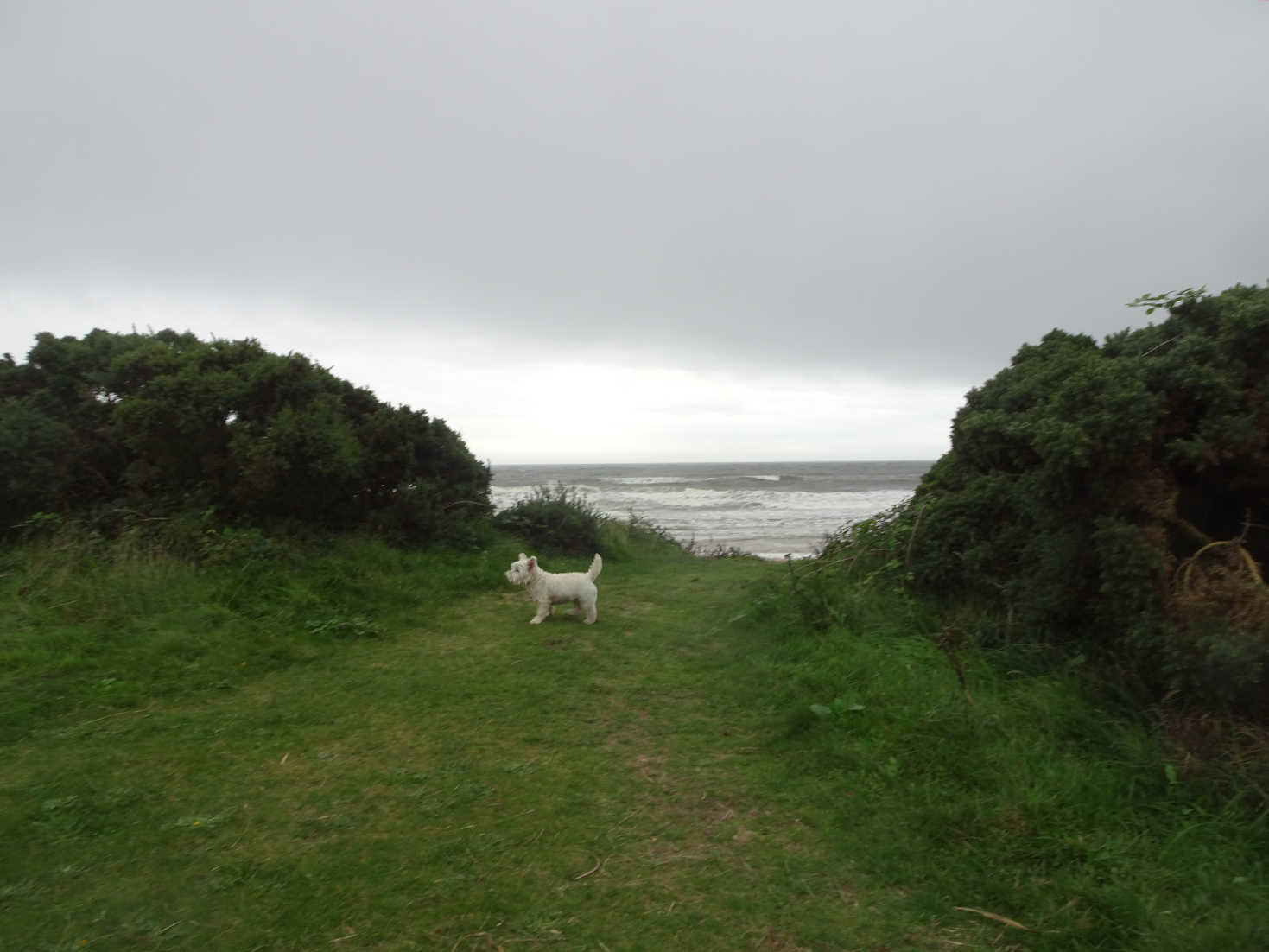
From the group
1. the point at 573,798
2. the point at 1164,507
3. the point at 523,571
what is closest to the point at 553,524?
the point at 523,571

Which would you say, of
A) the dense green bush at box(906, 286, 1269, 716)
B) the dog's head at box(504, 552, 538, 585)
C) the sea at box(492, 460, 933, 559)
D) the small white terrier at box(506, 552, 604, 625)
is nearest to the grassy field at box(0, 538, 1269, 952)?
the dense green bush at box(906, 286, 1269, 716)

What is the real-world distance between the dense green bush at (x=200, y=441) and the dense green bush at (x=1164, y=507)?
724 cm

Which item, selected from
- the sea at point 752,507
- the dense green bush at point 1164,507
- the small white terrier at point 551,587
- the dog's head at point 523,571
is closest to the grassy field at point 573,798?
the dense green bush at point 1164,507

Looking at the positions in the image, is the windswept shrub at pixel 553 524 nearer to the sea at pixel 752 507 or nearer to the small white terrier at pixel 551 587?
the sea at pixel 752 507

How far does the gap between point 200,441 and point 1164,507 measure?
9036 millimetres

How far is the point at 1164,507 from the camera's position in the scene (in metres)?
4.37

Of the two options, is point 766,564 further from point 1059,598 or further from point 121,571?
point 121,571

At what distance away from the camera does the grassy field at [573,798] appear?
2.71 metres

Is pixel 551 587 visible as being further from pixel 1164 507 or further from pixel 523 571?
pixel 1164 507

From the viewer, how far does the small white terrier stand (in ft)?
23.9

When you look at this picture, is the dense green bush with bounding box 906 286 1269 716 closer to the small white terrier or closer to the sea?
the small white terrier

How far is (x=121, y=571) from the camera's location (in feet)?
21.9

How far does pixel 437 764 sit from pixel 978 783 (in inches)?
110

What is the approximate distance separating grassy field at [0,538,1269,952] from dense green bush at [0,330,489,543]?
207 cm
